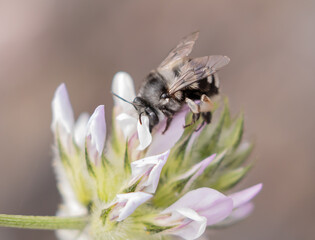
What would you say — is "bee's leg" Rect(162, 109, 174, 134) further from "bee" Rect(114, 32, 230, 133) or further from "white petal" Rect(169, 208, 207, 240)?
"white petal" Rect(169, 208, 207, 240)

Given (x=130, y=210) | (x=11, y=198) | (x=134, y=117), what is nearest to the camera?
(x=130, y=210)

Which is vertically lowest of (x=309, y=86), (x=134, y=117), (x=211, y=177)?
(x=309, y=86)

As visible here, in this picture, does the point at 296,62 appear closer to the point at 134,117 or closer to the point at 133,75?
the point at 133,75

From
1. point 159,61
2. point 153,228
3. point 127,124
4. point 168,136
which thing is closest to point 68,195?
point 127,124

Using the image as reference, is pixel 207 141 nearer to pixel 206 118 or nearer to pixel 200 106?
pixel 206 118

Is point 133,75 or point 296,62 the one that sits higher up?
point 133,75

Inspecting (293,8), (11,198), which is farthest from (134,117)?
(293,8)

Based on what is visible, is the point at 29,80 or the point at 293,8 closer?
the point at 29,80
